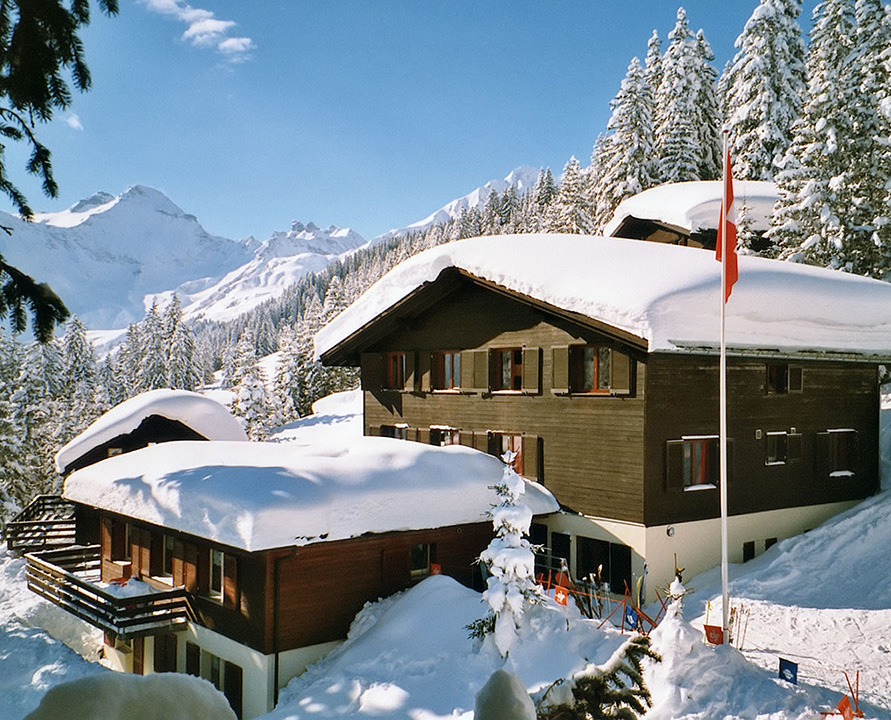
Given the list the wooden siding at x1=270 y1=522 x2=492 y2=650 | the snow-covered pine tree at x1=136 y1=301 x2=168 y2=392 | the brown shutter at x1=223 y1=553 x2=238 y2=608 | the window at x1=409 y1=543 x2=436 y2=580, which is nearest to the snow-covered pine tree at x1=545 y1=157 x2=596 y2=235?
the window at x1=409 y1=543 x2=436 y2=580

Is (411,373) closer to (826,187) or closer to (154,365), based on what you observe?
(826,187)

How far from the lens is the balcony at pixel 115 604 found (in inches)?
639

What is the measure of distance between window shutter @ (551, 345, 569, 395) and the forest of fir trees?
1333 centimetres

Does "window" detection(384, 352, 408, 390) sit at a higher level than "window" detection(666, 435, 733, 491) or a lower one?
higher

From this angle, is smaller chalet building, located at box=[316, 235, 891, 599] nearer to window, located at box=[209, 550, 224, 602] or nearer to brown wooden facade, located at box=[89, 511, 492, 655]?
brown wooden facade, located at box=[89, 511, 492, 655]

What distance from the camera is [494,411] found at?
73.6 feet

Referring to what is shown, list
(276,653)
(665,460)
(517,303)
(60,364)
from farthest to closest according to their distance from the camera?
(60,364)
(517,303)
(665,460)
(276,653)

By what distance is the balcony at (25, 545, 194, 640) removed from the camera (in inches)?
639

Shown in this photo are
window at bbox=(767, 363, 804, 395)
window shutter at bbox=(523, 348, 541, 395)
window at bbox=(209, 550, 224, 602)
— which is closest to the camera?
window at bbox=(209, 550, 224, 602)

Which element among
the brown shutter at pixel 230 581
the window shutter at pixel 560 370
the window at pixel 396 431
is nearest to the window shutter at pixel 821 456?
the window shutter at pixel 560 370

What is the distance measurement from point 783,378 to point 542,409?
7.31 m

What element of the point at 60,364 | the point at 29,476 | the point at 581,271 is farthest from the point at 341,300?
the point at 581,271

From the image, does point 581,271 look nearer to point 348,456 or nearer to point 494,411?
point 494,411

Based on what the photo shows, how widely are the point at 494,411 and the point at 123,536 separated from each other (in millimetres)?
11887
